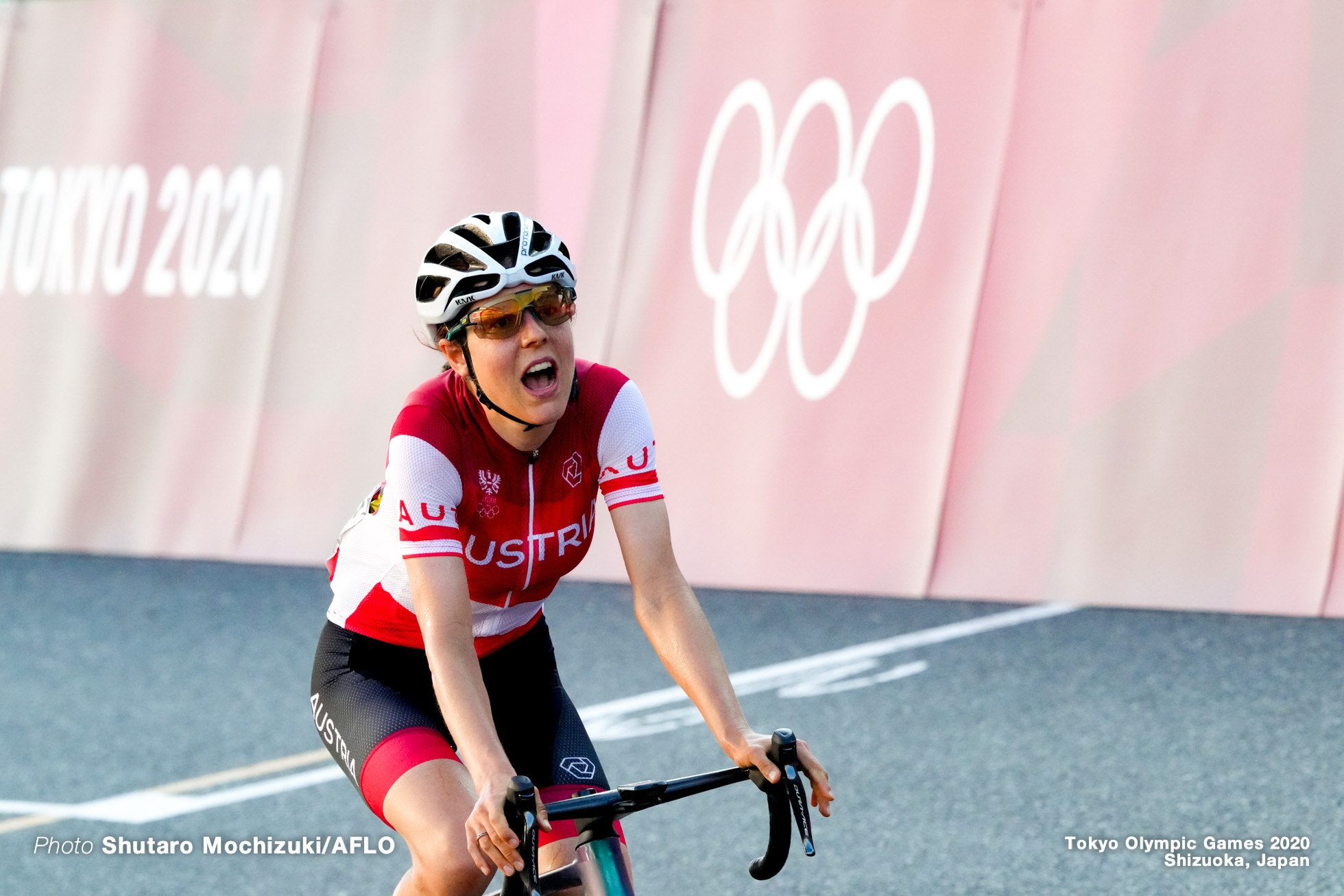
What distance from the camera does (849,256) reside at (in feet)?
25.4

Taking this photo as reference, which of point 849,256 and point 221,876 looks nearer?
point 221,876

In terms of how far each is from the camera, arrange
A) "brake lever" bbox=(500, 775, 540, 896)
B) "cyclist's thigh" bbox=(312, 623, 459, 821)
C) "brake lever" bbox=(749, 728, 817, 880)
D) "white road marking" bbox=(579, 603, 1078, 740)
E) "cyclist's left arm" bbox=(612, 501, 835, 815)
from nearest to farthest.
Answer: "brake lever" bbox=(500, 775, 540, 896), "brake lever" bbox=(749, 728, 817, 880), "cyclist's left arm" bbox=(612, 501, 835, 815), "cyclist's thigh" bbox=(312, 623, 459, 821), "white road marking" bbox=(579, 603, 1078, 740)

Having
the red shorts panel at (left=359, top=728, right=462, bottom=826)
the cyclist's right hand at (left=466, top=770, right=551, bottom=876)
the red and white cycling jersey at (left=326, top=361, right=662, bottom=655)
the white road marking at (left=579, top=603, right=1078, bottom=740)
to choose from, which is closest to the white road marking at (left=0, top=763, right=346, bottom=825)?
the white road marking at (left=579, top=603, right=1078, bottom=740)

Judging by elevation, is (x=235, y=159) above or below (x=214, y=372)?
above

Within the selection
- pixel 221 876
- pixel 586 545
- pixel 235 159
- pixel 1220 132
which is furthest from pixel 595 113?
pixel 586 545

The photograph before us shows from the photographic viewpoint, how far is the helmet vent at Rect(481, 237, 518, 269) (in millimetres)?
2885

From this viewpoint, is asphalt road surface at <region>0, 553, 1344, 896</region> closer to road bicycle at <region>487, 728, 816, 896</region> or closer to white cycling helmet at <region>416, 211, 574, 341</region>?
road bicycle at <region>487, 728, 816, 896</region>

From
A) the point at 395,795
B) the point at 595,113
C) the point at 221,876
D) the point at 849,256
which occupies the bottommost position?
the point at 221,876

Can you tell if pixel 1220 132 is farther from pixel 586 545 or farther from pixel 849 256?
pixel 586 545

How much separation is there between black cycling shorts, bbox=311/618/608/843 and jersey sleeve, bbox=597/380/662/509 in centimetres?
47

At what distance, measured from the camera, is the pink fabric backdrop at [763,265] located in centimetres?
684

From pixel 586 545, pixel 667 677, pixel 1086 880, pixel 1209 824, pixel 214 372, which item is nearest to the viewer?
pixel 586 545

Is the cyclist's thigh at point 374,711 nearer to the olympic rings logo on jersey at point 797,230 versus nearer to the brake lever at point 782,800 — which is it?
the brake lever at point 782,800

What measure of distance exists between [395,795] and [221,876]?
7.04 ft
